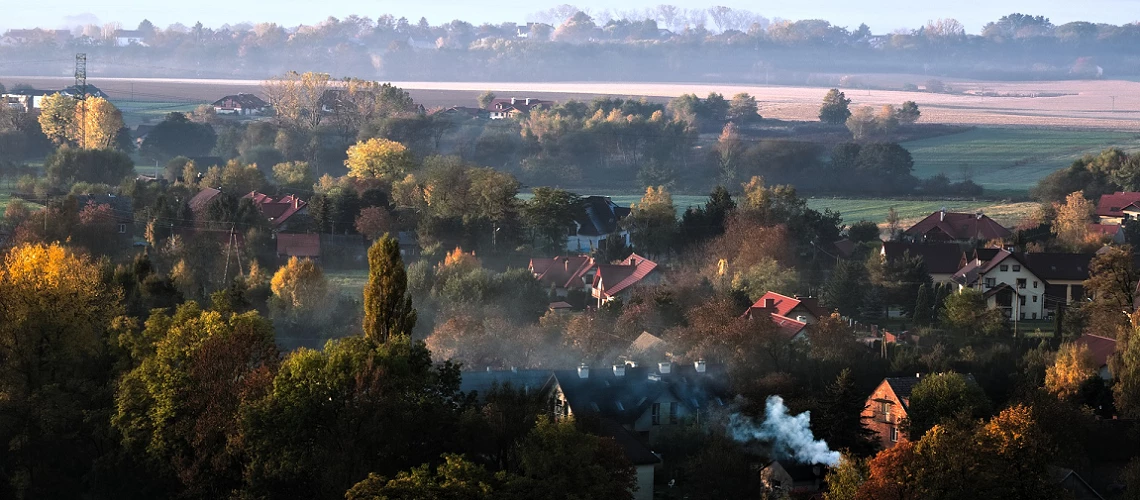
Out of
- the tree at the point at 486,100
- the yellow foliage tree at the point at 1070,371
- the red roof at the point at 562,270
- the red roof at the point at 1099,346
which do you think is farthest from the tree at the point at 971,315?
the tree at the point at 486,100

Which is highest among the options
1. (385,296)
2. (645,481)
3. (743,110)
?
(743,110)

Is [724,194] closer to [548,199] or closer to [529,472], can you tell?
[548,199]

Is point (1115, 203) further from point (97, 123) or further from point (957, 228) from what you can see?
point (97, 123)

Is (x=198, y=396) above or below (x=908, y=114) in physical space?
below

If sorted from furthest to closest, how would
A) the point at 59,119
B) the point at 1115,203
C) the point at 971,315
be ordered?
the point at 59,119
the point at 1115,203
the point at 971,315

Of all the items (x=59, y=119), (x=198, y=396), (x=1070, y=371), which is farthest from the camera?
(x=59, y=119)

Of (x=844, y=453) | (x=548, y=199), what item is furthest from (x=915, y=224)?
(x=844, y=453)

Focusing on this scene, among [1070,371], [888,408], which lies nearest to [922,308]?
[1070,371]
